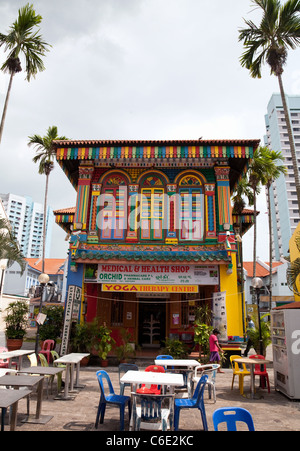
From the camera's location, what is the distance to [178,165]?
1373 centimetres

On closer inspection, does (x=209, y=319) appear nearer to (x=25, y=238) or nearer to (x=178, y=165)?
(x=178, y=165)

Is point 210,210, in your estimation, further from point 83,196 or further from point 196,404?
point 196,404

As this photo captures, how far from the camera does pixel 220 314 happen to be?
12062 millimetres

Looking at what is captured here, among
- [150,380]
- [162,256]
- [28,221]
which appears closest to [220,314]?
[162,256]

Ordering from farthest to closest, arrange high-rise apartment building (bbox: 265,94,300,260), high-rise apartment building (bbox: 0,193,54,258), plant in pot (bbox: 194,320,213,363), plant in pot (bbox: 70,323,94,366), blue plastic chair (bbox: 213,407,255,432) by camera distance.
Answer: high-rise apartment building (bbox: 0,193,54,258), high-rise apartment building (bbox: 265,94,300,260), plant in pot (bbox: 70,323,94,366), plant in pot (bbox: 194,320,213,363), blue plastic chair (bbox: 213,407,255,432)

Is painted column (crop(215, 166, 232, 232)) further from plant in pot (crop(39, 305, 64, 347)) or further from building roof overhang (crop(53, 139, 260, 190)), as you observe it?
plant in pot (crop(39, 305, 64, 347))

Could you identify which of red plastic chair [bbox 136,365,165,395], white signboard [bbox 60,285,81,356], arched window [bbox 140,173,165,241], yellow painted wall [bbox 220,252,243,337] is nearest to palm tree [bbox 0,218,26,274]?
white signboard [bbox 60,285,81,356]

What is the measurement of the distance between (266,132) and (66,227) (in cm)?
7562

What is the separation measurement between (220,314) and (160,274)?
276cm

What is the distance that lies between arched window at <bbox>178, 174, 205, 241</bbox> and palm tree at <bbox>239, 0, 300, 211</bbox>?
3.83 m

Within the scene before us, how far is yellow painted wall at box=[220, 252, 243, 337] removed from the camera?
1189cm

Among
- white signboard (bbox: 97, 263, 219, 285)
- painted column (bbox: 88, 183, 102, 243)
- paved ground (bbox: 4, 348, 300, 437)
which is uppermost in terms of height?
painted column (bbox: 88, 183, 102, 243)

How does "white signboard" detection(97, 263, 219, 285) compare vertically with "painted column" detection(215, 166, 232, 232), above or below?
below

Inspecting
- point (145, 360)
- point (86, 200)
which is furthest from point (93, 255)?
point (145, 360)
